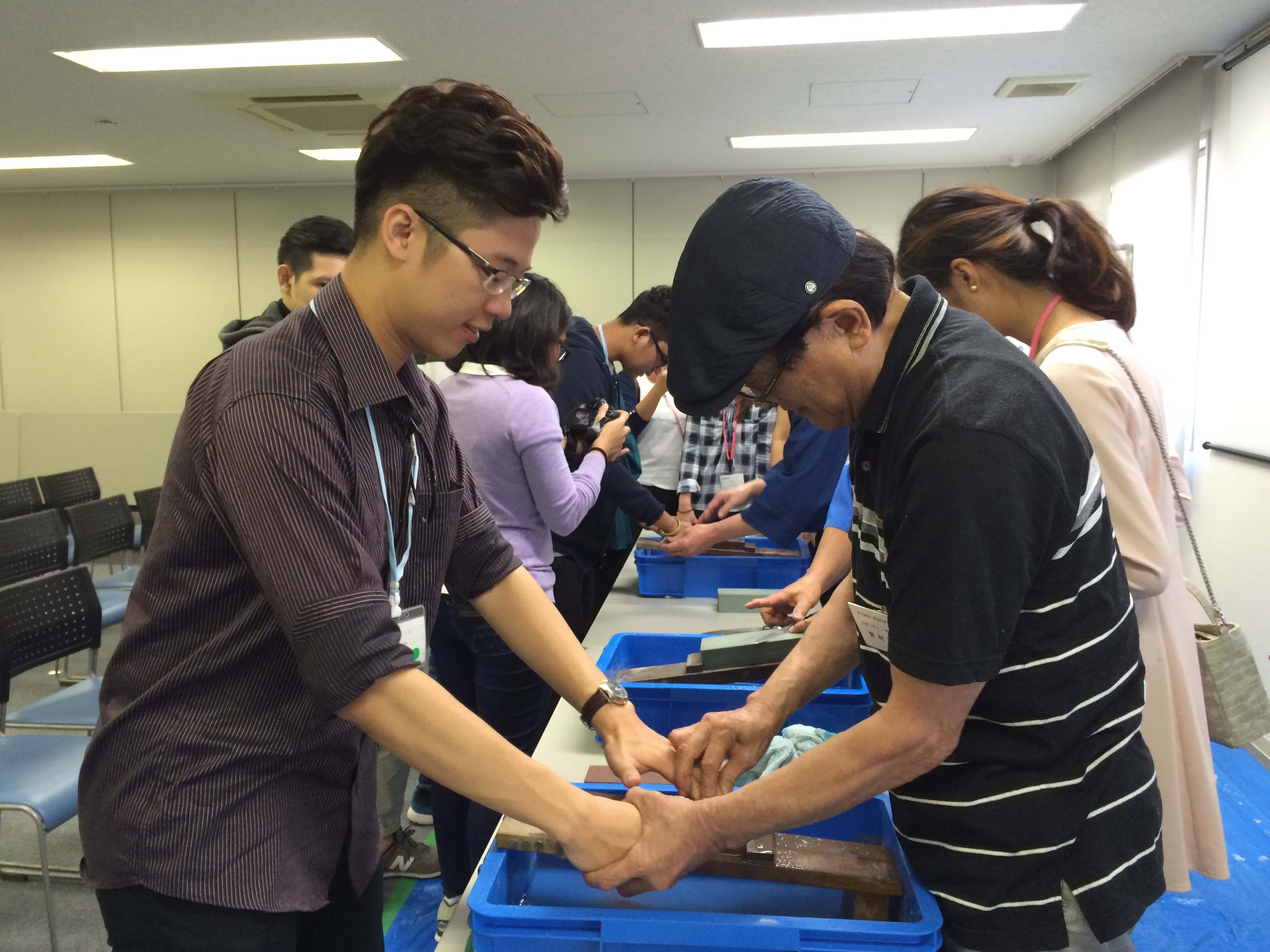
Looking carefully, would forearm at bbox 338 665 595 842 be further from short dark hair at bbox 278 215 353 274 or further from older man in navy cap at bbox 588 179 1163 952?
short dark hair at bbox 278 215 353 274

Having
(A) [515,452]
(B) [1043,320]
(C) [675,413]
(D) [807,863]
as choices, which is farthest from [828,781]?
(C) [675,413]

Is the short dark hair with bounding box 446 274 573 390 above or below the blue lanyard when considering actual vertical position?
above

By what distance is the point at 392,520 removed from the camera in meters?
0.95

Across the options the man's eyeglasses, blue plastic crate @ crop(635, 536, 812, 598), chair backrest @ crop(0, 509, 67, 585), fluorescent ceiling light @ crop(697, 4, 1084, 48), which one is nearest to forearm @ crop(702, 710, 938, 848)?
the man's eyeglasses

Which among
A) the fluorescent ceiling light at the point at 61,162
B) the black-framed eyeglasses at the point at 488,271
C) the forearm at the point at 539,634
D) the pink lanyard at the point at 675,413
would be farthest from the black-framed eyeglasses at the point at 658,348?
the fluorescent ceiling light at the point at 61,162

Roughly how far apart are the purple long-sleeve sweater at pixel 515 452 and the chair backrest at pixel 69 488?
4.68m

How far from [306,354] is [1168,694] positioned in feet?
4.25

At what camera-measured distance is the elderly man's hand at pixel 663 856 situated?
88cm

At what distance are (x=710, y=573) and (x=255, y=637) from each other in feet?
5.68

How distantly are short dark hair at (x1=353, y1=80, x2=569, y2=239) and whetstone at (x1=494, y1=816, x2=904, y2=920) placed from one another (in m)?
0.67

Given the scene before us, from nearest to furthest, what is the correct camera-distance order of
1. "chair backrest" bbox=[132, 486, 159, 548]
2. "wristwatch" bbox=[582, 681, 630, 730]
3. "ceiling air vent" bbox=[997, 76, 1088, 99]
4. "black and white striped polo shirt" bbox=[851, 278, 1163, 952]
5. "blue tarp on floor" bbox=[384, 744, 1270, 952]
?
"black and white striped polo shirt" bbox=[851, 278, 1163, 952]
"wristwatch" bbox=[582, 681, 630, 730]
"blue tarp on floor" bbox=[384, 744, 1270, 952]
"ceiling air vent" bbox=[997, 76, 1088, 99]
"chair backrest" bbox=[132, 486, 159, 548]

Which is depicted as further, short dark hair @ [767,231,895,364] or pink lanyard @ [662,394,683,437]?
pink lanyard @ [662,394,683,437]

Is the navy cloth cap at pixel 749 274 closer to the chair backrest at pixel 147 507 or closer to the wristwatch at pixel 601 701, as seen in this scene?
the wristwatch at pixel 601 701

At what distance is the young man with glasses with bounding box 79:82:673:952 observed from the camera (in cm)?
77
